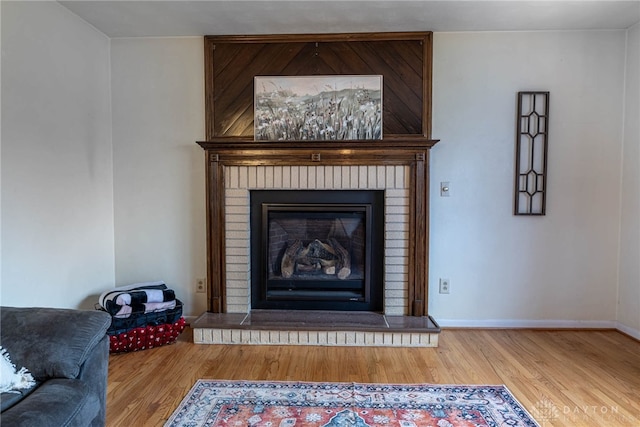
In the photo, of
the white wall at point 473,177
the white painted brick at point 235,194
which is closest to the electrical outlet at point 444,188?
the white wall at point 473,177

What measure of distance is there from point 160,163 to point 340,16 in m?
1.80

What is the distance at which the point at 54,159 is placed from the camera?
2320 mm

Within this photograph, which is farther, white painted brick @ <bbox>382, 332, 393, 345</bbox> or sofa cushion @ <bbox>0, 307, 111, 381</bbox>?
white painted brick @ <bbox>382, 332, 393, 345</bbox>

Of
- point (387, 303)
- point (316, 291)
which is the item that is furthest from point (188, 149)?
point (387, 303)

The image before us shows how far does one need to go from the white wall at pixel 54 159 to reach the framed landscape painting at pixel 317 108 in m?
1.24

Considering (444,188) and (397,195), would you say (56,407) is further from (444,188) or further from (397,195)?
(444,188)

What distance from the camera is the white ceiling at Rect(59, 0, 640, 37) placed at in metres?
2.35

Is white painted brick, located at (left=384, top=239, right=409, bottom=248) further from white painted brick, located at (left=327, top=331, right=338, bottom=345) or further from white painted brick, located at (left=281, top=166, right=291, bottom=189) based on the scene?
white painted brick, located at (left=281, top=166, right=291, bottom=189)

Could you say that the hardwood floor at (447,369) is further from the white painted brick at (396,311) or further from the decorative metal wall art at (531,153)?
the decorative metal wall art at (531,153)

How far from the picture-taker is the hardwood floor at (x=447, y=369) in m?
1.84

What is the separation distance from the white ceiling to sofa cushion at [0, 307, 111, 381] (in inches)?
78.9

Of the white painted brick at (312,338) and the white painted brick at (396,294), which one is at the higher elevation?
the white painted brick at (396,294)

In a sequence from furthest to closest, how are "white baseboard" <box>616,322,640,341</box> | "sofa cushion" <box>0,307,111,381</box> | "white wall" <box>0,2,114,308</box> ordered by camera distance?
"white baseboard" <box>616,322,640,341</box> < "white wall" <box>0,2,114,308</box> < "sofa cushion" <box>0,307,111,381</box>

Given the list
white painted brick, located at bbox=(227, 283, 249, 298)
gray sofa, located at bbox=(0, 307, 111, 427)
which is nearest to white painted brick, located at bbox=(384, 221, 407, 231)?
white painted brick, located at bbox=(227, 283, 249, 298)
